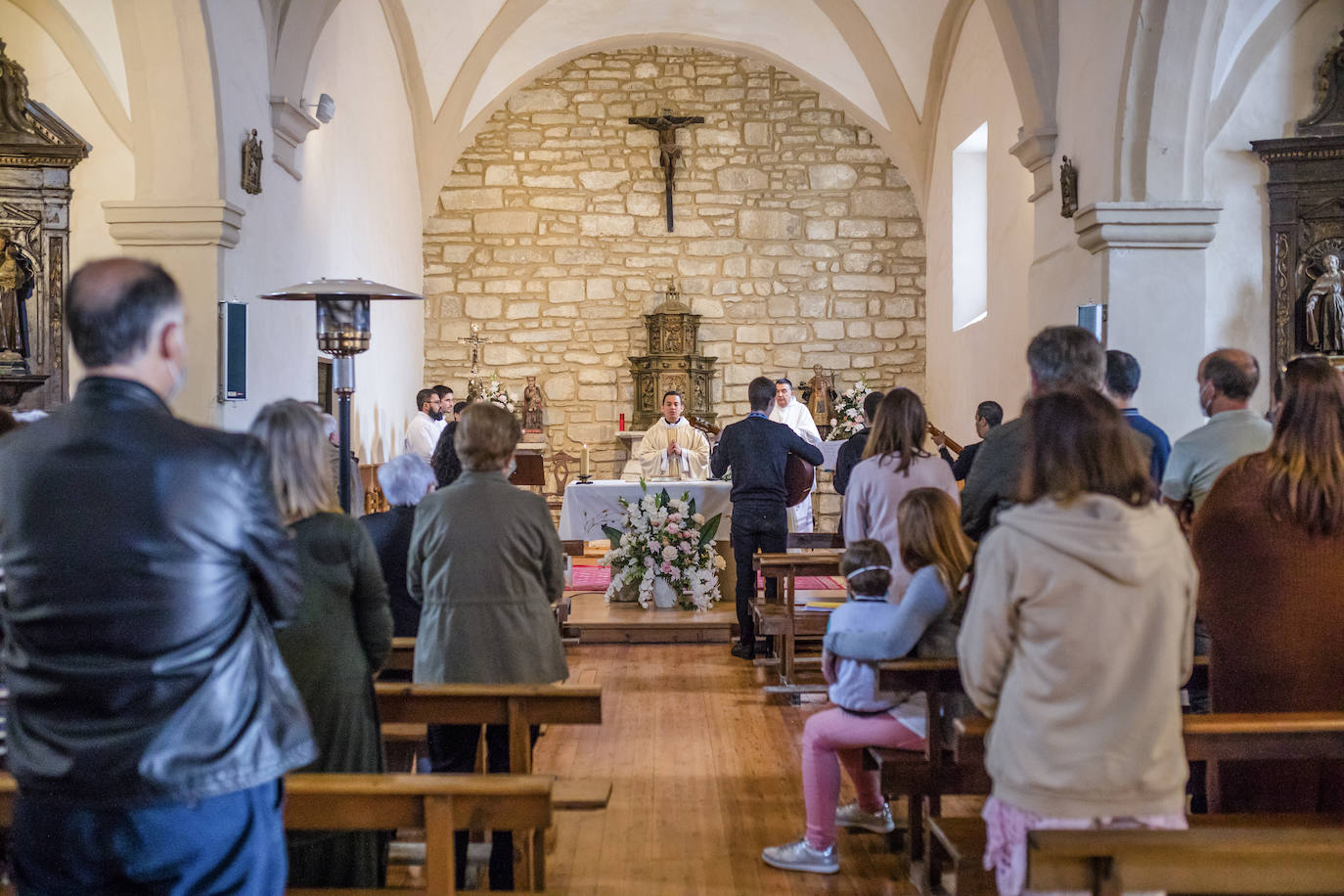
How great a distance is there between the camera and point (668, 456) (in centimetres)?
851

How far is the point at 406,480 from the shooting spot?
365 cm

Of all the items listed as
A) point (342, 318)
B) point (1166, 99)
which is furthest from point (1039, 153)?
point (342, 318)

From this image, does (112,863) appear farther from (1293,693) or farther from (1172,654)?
(1293,693)

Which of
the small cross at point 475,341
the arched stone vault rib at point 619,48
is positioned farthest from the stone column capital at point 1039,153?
the small cross at point 475,341

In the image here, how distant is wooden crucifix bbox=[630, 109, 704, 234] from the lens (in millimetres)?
13031

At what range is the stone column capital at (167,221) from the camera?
6.83 meters

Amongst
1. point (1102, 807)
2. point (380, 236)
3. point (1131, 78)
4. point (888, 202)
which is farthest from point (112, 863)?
point (888, 202)

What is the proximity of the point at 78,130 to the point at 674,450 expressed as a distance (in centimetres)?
460

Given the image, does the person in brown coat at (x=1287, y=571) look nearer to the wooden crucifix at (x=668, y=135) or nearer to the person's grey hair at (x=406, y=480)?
the person's grey hair at (x=406, y=480)

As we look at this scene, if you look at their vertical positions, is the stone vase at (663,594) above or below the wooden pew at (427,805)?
below

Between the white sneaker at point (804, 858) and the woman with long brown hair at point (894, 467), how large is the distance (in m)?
1.07

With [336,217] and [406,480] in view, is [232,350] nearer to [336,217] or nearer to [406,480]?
[336,217]

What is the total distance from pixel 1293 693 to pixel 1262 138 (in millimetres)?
5901

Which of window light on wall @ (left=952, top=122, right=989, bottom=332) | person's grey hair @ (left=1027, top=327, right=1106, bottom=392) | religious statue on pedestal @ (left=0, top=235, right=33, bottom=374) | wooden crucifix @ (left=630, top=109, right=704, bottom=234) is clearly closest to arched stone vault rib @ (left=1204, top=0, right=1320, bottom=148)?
window light on wall @ (left=952, top=122, right=989, bottom=332)
